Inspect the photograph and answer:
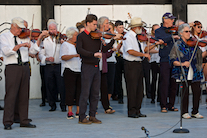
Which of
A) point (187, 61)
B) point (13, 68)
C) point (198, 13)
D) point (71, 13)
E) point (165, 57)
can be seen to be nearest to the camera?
point (13, 68)

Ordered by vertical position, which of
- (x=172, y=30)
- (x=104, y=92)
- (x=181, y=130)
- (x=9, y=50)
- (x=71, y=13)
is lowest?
(x=181, y=130)

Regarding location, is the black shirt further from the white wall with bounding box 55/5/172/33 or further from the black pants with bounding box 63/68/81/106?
the white wall with bounding box 55/5/172/33

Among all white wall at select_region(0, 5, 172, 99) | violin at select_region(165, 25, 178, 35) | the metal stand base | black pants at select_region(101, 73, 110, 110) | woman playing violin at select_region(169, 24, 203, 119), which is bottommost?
the metal stand base

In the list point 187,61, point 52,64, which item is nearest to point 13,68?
point 52,64

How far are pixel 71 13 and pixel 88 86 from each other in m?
4.42

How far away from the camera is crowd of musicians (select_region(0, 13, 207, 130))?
5.27 m

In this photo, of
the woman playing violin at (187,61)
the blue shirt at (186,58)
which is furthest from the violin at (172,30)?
the blue shirt at (186,58)

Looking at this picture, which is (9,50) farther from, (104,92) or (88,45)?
(104,92)

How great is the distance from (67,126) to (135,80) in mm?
1543

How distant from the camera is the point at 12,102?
5266 millimetres

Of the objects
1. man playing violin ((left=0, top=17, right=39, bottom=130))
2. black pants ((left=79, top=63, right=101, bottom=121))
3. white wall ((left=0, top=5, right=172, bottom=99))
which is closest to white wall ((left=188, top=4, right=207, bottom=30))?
white wall ((left=0, top=5, right=172, bottom=99))

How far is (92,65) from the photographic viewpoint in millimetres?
5543

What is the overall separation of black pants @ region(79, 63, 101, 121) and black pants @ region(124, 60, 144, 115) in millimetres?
775

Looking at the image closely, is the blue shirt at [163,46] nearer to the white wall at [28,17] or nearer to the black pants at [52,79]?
the black pants at [52,79]
